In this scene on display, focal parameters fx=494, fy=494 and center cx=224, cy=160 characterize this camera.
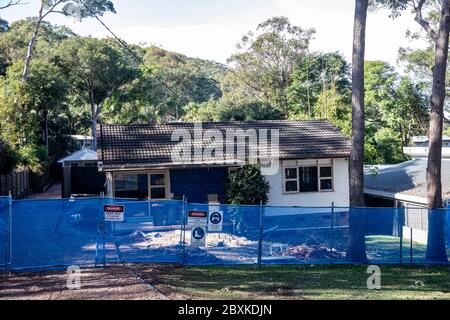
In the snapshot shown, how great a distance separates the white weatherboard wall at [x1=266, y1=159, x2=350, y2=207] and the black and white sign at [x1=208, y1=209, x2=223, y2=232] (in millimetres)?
8445

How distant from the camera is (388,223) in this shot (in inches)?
526

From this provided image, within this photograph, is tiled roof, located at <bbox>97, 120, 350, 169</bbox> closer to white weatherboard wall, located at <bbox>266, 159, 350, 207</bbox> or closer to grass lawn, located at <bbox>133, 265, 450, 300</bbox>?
white weatherboard wall, located at <bbox>266, 159, 350, 207</bbox>

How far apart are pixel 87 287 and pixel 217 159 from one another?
10.8 m

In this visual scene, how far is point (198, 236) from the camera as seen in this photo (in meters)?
12.1

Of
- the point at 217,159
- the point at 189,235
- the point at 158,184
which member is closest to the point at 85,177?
the point at 158,184

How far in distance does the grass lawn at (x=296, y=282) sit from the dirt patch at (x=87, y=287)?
37 centimetres

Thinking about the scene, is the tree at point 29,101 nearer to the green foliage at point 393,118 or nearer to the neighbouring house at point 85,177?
the neighbouring house at point 85,177

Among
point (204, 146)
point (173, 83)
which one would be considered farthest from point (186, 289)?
point (173, 83)

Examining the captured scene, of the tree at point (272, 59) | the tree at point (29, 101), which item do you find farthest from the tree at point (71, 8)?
the tree at point (272, 59)

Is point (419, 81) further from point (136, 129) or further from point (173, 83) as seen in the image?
point (173, 83)

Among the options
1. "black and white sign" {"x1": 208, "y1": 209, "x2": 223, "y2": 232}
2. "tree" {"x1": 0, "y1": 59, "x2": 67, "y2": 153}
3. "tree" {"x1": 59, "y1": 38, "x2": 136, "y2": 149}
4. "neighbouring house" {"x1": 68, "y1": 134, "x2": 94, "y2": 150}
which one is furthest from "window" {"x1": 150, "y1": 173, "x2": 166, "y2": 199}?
"neighbouring house" {"x1": 68, "y1": 134, "x2": 94, "y2": 150}

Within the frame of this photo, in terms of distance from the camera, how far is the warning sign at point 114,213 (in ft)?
38.0

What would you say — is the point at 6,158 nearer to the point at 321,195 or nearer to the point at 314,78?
the point at 321,195

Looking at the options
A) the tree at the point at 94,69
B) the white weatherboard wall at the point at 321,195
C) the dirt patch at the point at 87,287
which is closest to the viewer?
the dirt patch at the point at 87,287
